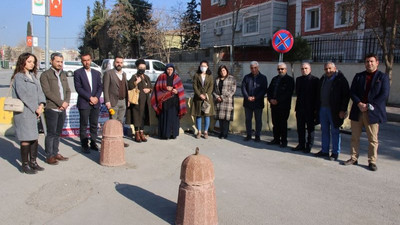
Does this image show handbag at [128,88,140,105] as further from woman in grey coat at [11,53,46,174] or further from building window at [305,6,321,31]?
building window at [305,6,321,31]

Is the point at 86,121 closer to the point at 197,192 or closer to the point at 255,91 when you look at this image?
the point at 255,91

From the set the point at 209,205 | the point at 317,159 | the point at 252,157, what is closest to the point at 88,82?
the point at 252,157

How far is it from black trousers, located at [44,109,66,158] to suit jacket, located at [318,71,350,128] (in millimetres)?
4853

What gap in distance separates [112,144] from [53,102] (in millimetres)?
1214

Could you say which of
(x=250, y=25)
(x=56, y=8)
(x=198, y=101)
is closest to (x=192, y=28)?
(x=250, y=25)

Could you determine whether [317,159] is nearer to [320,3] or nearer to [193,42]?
[320,3]

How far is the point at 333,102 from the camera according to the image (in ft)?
20.3

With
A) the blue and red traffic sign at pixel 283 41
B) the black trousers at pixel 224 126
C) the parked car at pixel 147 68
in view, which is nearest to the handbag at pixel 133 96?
the black trousers at pixel 224 126

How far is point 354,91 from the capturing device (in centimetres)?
590

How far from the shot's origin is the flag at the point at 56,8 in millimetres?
10007

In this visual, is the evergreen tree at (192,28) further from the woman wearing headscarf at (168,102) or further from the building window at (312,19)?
the woman wearing headscarf at (168,102)

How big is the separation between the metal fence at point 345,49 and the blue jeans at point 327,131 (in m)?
10.7

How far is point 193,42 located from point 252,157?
34.0 meters

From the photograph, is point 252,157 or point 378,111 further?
point 252,157
